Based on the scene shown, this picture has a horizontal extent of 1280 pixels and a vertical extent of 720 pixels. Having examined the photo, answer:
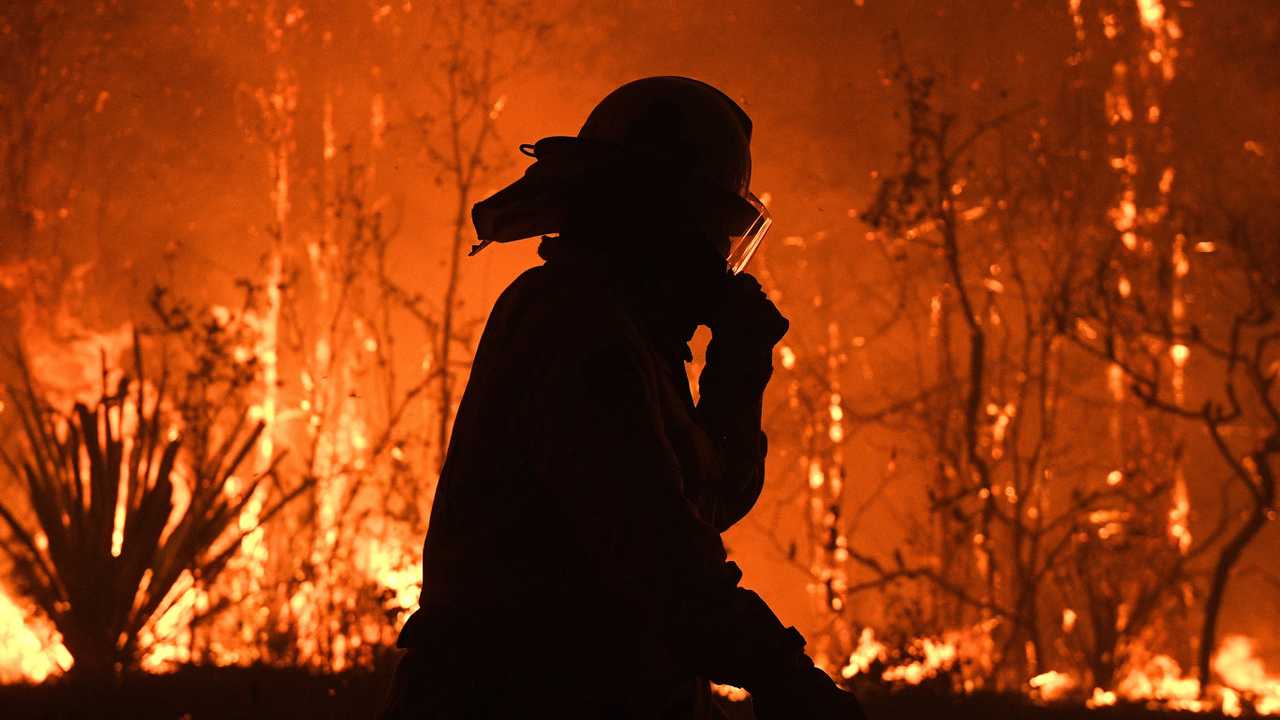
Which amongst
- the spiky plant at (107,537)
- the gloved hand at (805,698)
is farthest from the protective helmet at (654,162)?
the spiky plant at (107,537)

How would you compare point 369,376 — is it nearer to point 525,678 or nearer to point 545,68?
point 545,68

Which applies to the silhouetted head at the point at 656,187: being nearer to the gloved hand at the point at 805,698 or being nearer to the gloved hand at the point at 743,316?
the gloved hand at the point at 743,316

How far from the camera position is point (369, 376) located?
686 cm

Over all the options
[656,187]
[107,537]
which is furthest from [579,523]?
[107,537]

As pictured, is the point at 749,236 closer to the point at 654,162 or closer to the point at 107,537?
the point at 654,162

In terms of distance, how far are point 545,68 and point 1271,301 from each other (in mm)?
4753

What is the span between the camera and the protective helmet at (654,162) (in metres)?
0.94

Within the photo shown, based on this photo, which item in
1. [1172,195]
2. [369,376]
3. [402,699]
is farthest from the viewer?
[1172,195]

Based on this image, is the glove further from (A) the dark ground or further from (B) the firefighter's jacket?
(A) the dark ground

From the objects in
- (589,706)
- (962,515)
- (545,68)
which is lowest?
(589,706)

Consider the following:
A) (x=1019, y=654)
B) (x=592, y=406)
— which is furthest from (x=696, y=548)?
(x=1019, y=654)

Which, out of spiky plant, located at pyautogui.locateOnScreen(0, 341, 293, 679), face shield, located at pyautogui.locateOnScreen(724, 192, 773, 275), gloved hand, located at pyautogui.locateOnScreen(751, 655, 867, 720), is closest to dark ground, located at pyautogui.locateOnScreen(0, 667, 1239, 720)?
spiky plant, located at pyautogui.locateOnScreen(0, 341, 293, 679)

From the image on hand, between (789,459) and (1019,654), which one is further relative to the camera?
(789,459)

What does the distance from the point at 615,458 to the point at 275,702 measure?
3.05 metres
